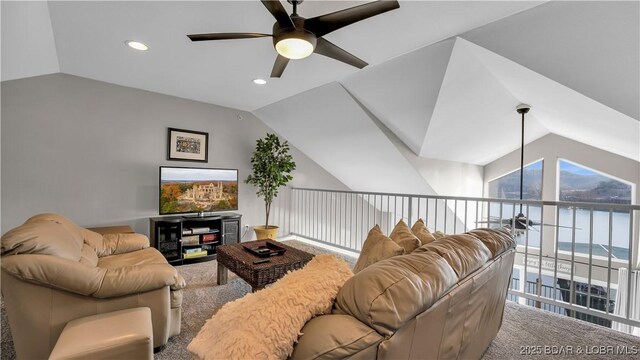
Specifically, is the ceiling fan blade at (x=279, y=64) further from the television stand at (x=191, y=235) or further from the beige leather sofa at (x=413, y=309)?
the television stand at (x=191, y=235)

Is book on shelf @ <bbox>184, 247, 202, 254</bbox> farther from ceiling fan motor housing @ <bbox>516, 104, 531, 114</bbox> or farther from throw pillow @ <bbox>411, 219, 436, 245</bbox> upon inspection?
ceiling fan motor housing @ <bbox>516, 104, 531, 114</bbox>

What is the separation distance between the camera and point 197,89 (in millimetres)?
3764

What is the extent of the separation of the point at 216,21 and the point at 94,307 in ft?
6.97

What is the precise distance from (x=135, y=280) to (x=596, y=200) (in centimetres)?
727

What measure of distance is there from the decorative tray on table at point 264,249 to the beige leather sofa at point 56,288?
2.70ft

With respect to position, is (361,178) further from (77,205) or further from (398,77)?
(77,205)

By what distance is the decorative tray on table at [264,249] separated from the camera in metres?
2.53

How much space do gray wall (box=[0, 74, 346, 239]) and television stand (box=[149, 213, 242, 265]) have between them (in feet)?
1.50

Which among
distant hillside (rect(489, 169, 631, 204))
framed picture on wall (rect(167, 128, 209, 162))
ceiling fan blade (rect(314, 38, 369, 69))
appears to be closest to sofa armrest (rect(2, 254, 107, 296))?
ceiling fan blade (rect(314, 38, 369, 69))

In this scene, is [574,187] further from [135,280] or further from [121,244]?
[121,244]

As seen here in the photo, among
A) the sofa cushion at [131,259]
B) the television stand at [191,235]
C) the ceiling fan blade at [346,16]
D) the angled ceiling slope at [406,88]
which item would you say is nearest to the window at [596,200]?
the angled ceiling slope at [406,88]

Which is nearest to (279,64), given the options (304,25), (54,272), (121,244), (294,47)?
(294,47)

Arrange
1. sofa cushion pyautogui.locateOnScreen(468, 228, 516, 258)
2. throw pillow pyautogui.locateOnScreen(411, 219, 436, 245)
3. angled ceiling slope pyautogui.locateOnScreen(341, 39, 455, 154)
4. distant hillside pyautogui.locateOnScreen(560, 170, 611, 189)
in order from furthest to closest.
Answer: distant hillside pyautogui.locateOnScreen(560, 170, 611, 189) < angled ceiling slope pyautogui.locateOnScreen(341, 39, 455, 154) < throw pillow pyautogui.locateOnScreen(411, 219, 436, 245) < sofa cushion pyautogui.locateOnScreen(468, 228, 516, 258)

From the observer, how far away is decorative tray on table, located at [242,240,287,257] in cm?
253
